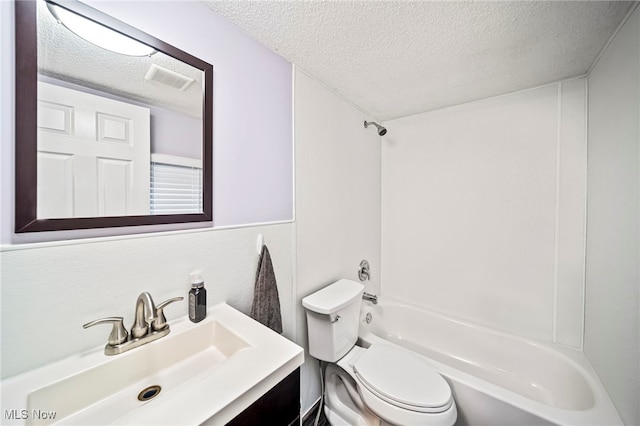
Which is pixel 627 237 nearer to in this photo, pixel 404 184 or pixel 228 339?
pixel 404 184

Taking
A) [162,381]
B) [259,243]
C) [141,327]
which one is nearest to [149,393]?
[162,381]

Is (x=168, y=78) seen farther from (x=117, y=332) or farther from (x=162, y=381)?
(x=162, y=381)

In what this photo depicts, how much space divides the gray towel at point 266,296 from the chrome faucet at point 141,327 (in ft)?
1.18

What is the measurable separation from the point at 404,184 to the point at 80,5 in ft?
7.16

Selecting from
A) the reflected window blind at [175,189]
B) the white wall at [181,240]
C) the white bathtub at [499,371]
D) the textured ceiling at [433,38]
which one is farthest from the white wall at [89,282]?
the white bathtub at [499,371]

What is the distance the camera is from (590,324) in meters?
1.40

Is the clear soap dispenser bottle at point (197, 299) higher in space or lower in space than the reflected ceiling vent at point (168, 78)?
lower

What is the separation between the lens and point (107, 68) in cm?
78

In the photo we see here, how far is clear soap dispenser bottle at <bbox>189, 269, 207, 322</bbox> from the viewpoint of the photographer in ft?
3.02

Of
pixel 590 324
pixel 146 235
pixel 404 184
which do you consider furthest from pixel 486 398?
pixel 146 235

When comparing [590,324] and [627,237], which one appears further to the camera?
[590,324]

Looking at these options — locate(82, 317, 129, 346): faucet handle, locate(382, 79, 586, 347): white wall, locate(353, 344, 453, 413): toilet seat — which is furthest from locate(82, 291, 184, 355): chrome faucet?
locate(382, 79, 586, 347): white wall

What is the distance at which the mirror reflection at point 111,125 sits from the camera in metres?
0.67

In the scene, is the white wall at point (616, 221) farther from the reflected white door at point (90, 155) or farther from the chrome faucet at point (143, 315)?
the reflected white door at point (90, 155)
